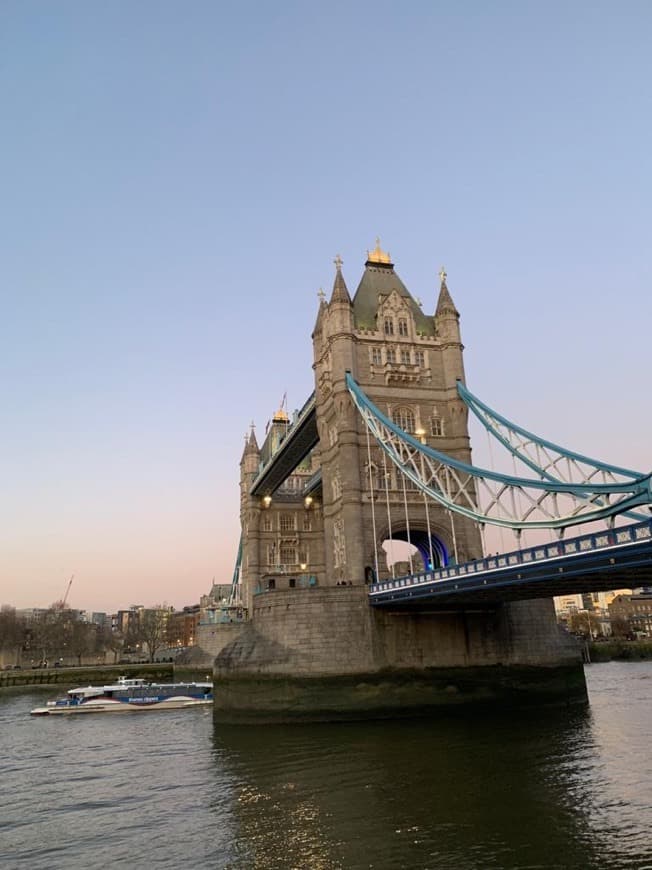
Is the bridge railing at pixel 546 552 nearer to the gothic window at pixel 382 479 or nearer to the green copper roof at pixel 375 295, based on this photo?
the gothic window at pixel 382 479

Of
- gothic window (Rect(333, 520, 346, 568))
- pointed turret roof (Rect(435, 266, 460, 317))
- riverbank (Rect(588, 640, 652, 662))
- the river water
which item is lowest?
the river water

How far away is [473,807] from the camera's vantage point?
1697 cm

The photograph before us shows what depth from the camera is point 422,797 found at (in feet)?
59.4

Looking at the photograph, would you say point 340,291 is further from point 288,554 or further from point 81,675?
point 81,675

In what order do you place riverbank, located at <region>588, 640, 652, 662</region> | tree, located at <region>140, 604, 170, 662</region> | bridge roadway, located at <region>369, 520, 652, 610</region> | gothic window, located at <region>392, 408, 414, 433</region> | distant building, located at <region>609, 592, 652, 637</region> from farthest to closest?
distant building, located at <region>609, 592, 652, 637</region>
tree, located at <region>140, 604, 170, 662</region>
riverbank, located at <region>588, 640, 652, 662</region>
gothic window, located at <region>392, 408, 414, 433</region>
bridge roadway, located at <region>369, 520, 652, 610</region>

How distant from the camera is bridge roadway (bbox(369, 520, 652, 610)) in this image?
21.2 metres

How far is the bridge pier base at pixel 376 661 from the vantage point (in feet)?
111

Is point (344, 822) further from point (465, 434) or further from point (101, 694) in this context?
point (101, 694)

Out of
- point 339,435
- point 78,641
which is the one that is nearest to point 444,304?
point 339,435

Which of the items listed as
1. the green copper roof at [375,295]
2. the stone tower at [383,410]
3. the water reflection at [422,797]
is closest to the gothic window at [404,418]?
the stone tower at [383,410]

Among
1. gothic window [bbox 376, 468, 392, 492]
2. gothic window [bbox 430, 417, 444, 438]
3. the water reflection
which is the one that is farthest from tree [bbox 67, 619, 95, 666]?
the water reflection

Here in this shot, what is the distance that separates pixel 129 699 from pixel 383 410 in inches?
1136

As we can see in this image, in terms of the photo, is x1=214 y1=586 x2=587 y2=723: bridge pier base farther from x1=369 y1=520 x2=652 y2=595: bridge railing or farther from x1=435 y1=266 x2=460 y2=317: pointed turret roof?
x1=435 y1=266 x2=460 y2=317: pointed turret roof

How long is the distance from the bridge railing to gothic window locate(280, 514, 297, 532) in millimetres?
40591
